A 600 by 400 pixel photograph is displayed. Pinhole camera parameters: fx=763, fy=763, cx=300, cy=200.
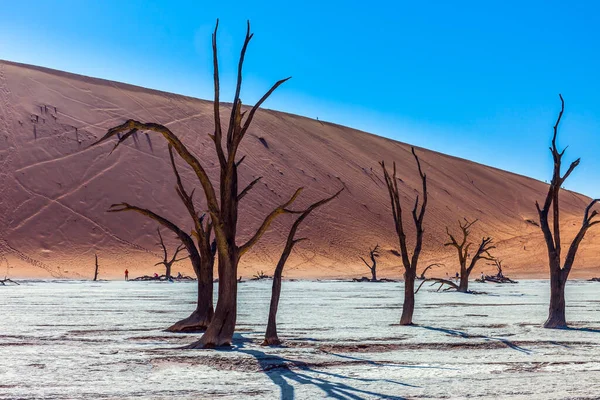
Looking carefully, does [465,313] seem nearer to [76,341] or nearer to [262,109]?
[76,341]

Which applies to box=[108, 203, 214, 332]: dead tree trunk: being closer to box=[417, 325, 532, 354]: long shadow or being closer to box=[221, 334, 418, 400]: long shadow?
box=[221, 334, 418, 400]: long shadow

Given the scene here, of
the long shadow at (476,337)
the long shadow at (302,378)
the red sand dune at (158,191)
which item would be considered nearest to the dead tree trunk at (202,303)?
the long shadow at (302,378)

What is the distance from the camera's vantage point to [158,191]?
71.2 m

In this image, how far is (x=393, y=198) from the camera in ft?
58.2

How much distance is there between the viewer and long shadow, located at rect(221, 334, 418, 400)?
7.55 m

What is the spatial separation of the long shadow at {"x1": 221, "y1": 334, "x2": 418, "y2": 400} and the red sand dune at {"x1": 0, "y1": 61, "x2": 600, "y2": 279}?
4911cm

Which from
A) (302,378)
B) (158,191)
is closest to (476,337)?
(302,378)

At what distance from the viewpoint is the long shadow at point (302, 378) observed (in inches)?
297

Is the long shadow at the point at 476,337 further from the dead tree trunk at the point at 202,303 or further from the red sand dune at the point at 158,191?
the red sand dune at the point at 158,191

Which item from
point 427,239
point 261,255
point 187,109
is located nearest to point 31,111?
point 187,109

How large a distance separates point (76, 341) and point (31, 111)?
229ft

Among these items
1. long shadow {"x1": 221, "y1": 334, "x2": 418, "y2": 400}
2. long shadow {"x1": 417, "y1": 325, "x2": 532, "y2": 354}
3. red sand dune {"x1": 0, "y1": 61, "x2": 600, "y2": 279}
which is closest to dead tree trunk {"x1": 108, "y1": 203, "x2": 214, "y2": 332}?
long shadow {"x1": 221, "y1": 334, "x2": 418, "y2": 400}

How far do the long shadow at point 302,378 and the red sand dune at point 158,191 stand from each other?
49110 mm

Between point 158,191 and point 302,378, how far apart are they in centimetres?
6413
